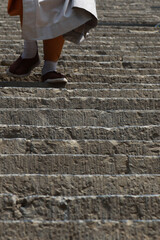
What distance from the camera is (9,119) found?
3127 millimetres

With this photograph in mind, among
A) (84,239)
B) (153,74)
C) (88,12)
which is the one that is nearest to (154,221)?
(84,239)

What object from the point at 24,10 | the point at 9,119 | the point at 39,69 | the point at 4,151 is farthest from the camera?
the point at 39,69

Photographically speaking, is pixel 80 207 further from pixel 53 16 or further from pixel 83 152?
pixel 53 16

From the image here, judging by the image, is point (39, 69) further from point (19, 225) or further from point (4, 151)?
point (19, 225)

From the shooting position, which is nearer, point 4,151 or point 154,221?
point 154,221

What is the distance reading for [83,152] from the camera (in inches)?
110

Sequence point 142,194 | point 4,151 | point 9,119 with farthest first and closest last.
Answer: point 9,119
point 4,151
point 142,194

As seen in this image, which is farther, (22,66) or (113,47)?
(113,47)

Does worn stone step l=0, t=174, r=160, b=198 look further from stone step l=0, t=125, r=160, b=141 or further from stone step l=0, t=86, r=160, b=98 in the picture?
stone step l=0, t=86, r=160, b=98

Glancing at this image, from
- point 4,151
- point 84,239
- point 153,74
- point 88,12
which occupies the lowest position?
point 84,239

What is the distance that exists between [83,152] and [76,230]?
719 mm

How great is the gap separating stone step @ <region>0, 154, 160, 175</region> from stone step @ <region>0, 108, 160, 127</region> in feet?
1.53

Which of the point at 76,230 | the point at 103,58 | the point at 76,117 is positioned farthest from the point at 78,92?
the point at 76,230

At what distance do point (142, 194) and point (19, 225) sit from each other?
0.59m
